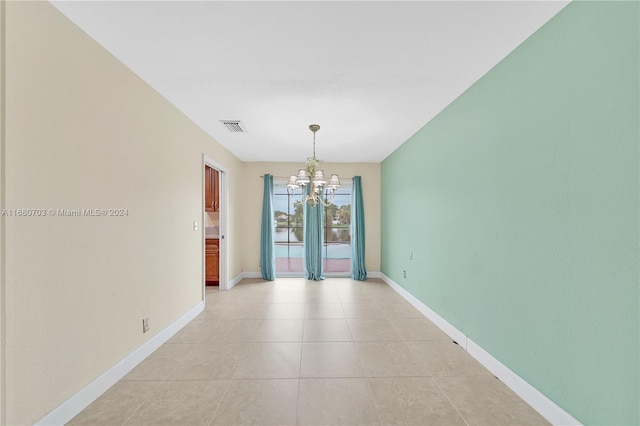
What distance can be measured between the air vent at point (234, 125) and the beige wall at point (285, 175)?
2.13m

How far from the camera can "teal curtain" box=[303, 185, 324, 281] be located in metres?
5.71

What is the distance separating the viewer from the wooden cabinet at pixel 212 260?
5035 mm

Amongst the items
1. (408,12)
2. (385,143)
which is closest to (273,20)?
(408,12)

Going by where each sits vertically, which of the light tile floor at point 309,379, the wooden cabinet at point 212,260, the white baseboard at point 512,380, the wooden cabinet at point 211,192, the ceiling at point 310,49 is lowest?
the light tile floor at point 309,379

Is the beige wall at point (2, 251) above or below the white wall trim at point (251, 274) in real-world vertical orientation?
above

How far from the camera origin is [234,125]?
11.6ft

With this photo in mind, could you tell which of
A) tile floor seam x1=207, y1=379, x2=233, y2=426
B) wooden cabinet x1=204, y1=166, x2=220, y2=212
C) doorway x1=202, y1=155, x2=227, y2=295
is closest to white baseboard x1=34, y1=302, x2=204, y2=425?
tile floor seam x1=207, y1=379, x2=233, y2=426

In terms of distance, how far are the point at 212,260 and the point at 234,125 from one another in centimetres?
277

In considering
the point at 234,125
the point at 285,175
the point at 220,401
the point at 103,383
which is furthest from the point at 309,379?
the point at 285,175

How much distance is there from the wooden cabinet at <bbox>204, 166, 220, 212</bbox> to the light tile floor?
2.22 m

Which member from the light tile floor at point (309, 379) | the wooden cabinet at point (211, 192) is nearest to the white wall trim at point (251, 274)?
the wooden cabinet at point (211, 192)

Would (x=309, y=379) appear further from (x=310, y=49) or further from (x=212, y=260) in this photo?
(x=212, y=260)

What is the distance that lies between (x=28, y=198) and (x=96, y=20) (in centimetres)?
123

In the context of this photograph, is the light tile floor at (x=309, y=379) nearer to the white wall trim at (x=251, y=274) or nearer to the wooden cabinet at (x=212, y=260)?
the wooden cabinet at (x=212, y=260)
